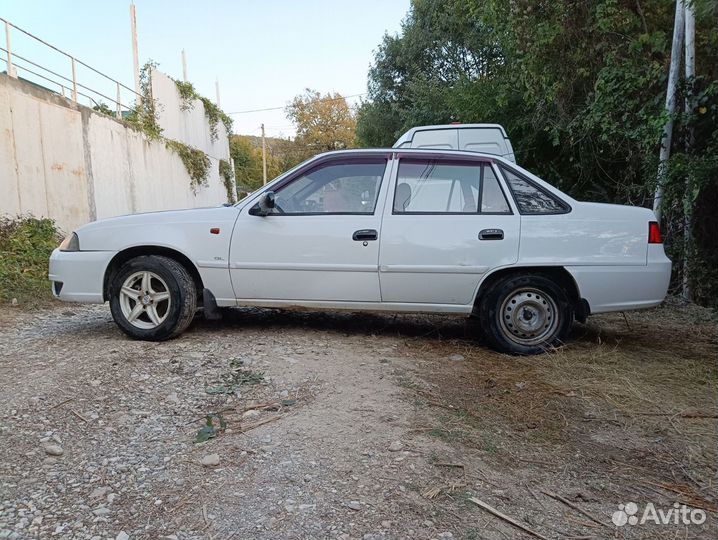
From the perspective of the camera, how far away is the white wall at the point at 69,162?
857 centimetres

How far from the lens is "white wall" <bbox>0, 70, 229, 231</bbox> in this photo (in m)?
8.57

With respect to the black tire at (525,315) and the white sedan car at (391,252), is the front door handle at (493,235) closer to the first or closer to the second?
the white sedan car at (391,252)

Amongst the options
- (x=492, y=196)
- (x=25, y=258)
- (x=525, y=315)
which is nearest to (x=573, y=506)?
(x=525, y=315)

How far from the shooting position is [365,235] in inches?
162

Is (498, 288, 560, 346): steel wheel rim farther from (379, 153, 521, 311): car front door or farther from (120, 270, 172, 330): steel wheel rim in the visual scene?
(120, 270, 172, 330): steel wheel rim

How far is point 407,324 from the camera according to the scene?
17.1 feet

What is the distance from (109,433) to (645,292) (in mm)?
3917

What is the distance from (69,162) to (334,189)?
27.3 feet

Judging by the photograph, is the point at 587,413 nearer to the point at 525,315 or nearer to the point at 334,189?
the point at 525,315

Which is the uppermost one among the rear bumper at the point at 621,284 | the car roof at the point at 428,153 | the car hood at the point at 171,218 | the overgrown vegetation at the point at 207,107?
the overgrown vegetation at the point at 207,107

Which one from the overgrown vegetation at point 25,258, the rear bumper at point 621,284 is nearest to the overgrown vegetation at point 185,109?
the overgrown vegetation at point 25,258

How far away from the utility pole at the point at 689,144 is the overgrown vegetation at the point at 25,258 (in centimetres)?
788

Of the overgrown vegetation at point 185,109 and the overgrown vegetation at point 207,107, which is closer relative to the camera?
the overgrown vegetation at point 185,109

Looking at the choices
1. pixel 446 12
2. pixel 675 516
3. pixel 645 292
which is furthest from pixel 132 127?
pixel 675 516
